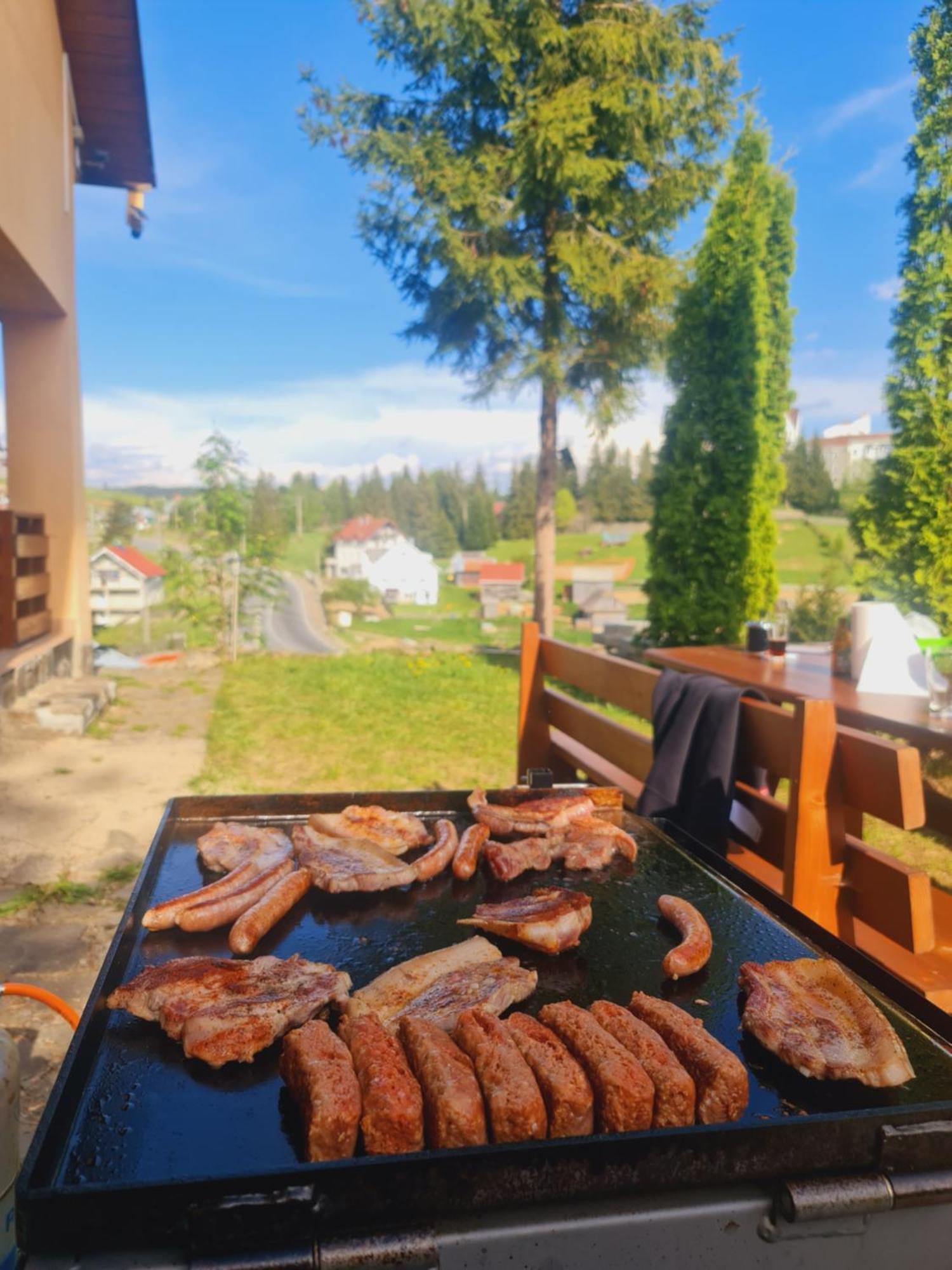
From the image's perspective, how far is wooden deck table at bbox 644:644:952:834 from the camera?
2.90 metres

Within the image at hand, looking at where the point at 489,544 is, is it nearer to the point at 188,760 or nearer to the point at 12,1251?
the point at 188,760

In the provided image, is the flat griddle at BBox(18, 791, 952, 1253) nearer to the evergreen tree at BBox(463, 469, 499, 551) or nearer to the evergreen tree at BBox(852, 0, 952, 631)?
the evergreen tree at BBox(852, 0, 952, 631)

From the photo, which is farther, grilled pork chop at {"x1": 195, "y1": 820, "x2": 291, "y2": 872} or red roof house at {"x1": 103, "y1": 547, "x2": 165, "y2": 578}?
red roof house at {"x1": 103, "y1": 547, "x2": 165, "y2": 578}

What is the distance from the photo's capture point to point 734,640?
10.6 m

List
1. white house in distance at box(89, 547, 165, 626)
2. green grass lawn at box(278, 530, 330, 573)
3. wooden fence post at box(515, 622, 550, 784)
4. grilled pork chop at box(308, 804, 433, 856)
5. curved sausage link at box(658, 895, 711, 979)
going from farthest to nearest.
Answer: green grass lawn at box(278, 530, 330, 573), white house in distance at box(89, 547, 165, 626), wooden fence post at box(515, 622, 550, 784), grilled pork chop at box(308, 804, 433, 856), curved sausage link at box(658, 895, 711, 979)

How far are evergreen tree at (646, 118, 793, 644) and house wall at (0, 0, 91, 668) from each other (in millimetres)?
6916

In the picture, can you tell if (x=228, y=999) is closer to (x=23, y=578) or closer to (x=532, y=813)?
(x=532, y=813)

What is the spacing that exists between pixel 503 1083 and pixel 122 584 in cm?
1231

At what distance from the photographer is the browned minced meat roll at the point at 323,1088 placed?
3.36ft

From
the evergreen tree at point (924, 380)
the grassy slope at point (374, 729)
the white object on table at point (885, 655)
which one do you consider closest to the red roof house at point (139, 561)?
the grassy slope at point (374, 729)

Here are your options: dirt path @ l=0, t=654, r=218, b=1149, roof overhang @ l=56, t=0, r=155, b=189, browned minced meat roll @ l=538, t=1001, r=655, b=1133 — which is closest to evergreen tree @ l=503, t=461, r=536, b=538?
roof overhang @ l=56, t=0, r=155, b=189

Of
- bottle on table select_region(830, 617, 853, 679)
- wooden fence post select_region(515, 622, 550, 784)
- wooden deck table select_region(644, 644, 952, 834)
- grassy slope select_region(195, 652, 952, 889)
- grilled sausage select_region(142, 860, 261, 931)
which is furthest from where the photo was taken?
grassy slope select_region(195, 652, 952, 889)

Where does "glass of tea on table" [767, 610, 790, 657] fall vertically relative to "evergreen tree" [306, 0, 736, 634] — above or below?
below

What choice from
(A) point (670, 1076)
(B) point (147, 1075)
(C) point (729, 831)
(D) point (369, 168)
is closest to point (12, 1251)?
(B) point (147, 1075)
